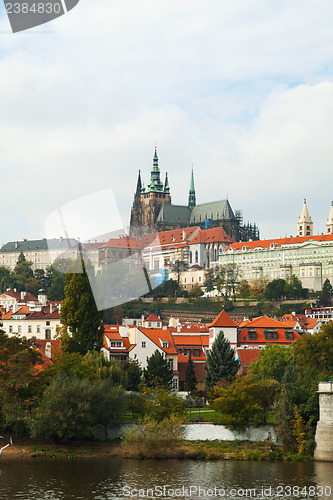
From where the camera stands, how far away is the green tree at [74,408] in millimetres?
42438

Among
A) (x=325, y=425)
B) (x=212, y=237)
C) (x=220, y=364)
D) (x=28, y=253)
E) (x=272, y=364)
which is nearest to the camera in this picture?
(x=325, y=425)

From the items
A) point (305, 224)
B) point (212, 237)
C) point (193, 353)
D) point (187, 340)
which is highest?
point (305, 224)

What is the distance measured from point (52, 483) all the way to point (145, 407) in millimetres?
12315

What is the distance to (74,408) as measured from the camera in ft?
141

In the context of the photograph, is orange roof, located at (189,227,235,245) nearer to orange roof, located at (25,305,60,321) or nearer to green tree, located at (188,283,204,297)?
green tree, located at (188,283,204,297)

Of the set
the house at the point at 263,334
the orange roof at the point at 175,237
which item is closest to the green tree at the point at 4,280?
the orange roof at the point at 175,237

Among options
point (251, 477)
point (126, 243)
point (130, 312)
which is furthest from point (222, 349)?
point (130, 312)

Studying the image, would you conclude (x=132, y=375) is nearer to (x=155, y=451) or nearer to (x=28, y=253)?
(x=155, y=451)

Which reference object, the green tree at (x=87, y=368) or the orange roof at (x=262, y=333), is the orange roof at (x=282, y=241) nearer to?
the orange roof at (x=262, y=333)

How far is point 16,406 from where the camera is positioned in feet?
144

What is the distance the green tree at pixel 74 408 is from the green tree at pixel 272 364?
12.1 m

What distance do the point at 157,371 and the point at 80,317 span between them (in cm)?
915

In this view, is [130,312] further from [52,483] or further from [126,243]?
[126,243]

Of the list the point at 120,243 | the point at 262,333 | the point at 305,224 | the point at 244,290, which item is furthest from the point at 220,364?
the point at 305,224
